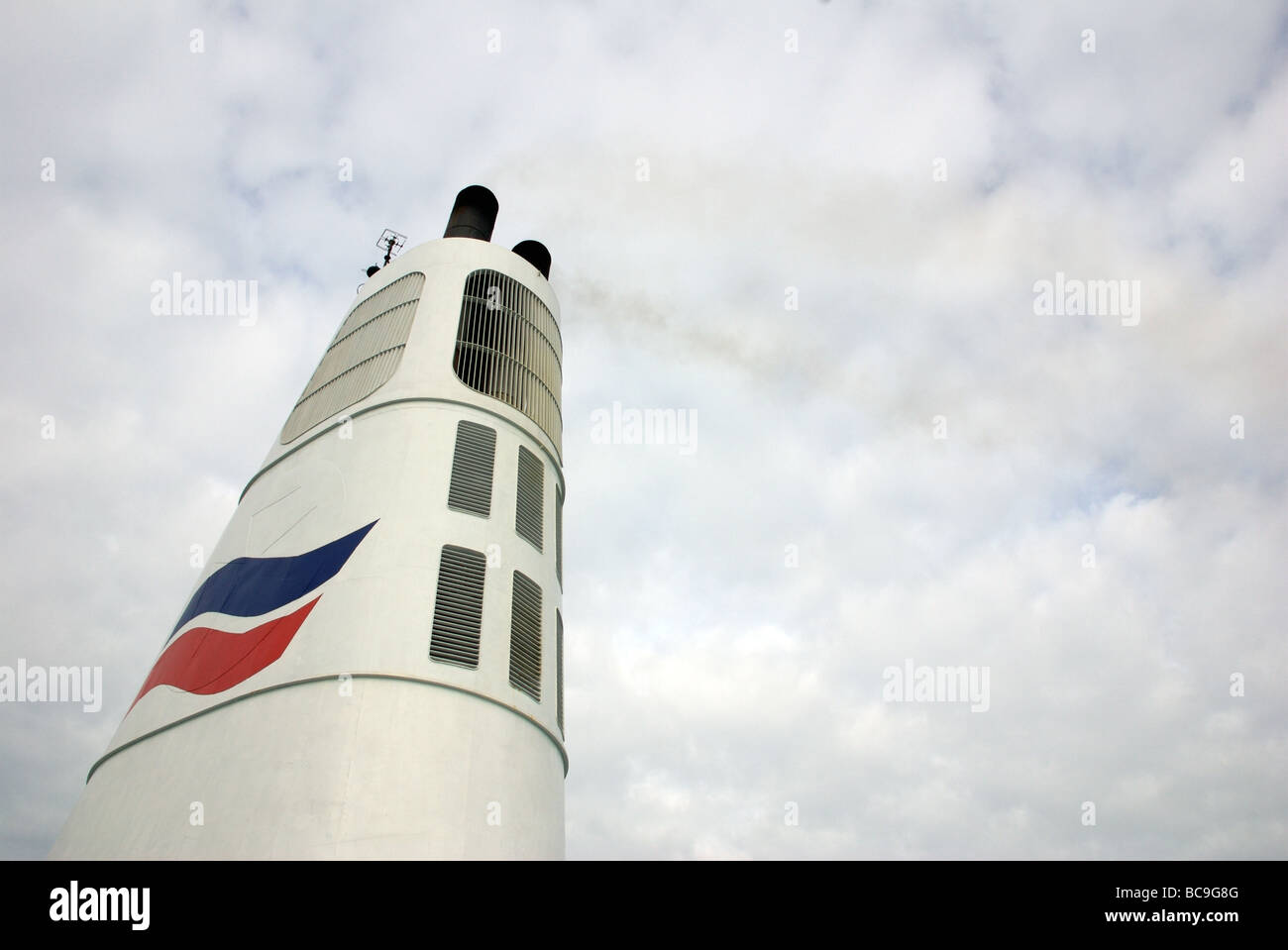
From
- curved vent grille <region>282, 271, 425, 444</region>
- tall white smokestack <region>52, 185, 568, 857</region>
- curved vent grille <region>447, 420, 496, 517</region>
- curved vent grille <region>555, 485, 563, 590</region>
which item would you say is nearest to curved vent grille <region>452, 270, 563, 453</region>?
tall white smokestack <region>52, 185, 568, 857</region>

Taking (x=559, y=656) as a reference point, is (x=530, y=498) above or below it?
above

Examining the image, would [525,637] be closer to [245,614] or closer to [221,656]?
[245,614]

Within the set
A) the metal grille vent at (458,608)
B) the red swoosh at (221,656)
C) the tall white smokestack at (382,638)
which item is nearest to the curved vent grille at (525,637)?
the tall white smokestack at (382,638)

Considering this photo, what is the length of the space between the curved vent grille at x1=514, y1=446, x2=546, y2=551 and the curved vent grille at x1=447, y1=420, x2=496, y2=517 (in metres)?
0.87

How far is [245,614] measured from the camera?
1872cm

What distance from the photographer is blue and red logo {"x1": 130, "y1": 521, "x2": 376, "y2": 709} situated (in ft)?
57.5

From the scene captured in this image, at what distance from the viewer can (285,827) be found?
1431 centimetres

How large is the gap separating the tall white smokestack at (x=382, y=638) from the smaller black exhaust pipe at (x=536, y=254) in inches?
229

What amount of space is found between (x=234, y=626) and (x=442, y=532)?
5110 mm

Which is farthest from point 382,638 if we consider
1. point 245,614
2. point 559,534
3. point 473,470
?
point 559,534

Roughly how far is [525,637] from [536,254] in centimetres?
1641
